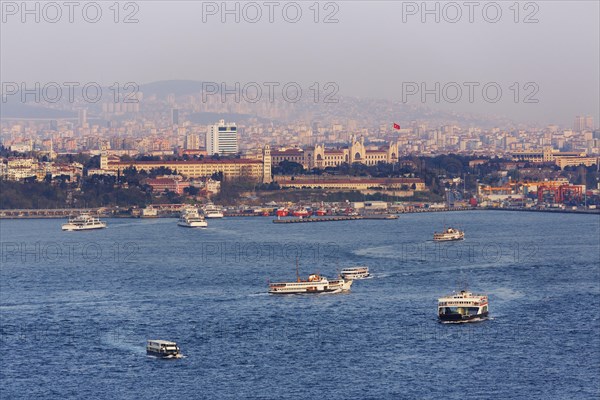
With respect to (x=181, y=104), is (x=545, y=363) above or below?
below

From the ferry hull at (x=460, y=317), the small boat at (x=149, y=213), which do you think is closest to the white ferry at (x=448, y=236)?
the ferry hull at (x=460, y=317)

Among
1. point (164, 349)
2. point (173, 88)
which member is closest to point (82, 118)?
point (173, 88)

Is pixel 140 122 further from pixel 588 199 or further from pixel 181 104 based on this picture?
pixel 588 199

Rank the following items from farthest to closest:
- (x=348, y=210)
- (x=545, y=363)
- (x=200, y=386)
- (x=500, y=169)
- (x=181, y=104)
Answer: (x=181, y=104) < (x=500, y=169) < (x=348, y=210) < (x=545, y=363) < (x=200, y=386)

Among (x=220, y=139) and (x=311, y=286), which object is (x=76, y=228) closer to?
(x=311, y=286)

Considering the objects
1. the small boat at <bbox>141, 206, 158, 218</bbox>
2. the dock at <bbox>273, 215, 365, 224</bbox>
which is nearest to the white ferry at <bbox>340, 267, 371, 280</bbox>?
the dock at <bbox>273, 215, 365, 224</bbox>

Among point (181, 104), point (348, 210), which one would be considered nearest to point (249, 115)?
point (181, 104)

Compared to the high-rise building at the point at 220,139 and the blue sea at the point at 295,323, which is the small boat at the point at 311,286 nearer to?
the blue sea at the point at 295,323

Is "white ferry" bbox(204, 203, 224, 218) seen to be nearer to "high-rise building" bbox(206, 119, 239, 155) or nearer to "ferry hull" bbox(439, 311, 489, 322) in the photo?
"ferry hull" bbox(439, 311, 489, 322)
